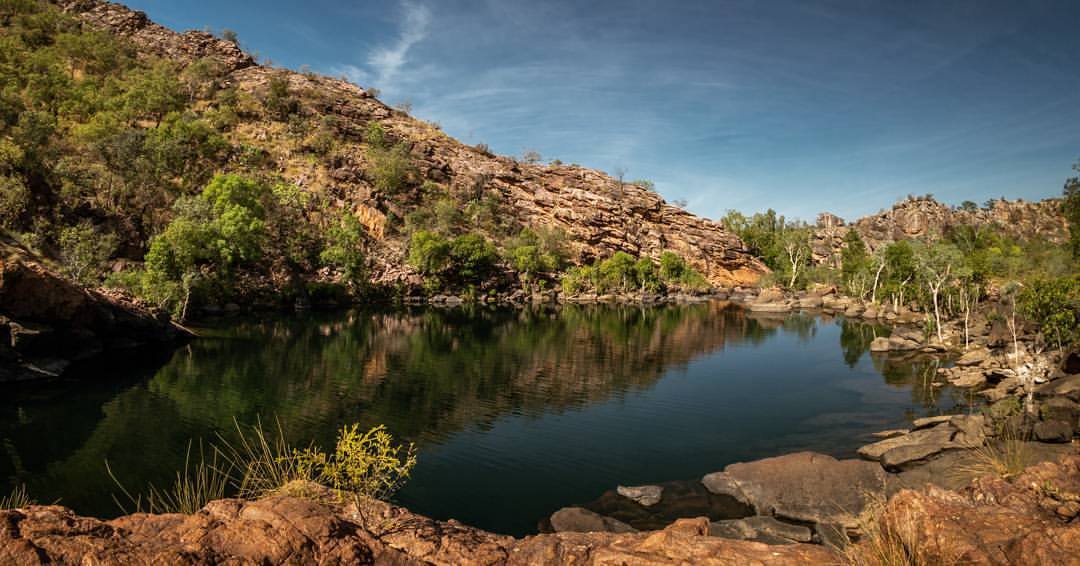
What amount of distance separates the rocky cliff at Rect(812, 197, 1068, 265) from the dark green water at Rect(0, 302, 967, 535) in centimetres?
12873

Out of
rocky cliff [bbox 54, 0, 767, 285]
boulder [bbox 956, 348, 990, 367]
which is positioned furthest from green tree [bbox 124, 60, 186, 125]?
boulder [bbox 956, 348, 990, 367]

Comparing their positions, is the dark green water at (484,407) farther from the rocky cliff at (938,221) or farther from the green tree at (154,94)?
the rocky cliff at (938,221)

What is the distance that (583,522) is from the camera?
14.7 meters

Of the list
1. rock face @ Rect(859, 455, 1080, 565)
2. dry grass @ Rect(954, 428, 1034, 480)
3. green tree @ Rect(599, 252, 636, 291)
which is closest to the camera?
rock face @ Rect(859, 455, 1080, 565)

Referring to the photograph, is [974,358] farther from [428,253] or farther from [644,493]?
[428,253]

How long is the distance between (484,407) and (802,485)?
15.6 m

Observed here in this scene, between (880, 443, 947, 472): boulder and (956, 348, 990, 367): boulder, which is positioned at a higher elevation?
(956, 348, 990, 367): boulder

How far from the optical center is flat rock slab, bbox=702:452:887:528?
52.1ft

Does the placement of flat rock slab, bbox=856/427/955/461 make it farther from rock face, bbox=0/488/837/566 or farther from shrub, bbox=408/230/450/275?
shrub, bbox=408/230/450/275

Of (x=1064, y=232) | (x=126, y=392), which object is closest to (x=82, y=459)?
(x=126, y=392)

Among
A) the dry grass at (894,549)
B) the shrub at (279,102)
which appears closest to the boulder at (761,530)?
the dry grass at (894,549)

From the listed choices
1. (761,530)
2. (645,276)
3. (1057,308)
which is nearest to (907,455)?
(761,530)

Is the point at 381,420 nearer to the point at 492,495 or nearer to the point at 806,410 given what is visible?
the point at 492,495

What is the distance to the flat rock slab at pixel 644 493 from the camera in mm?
16938
